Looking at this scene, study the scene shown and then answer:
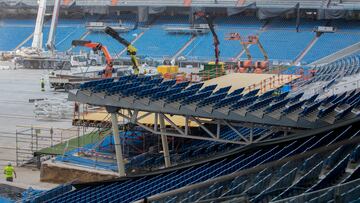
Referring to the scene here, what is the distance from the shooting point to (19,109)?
32.8 m

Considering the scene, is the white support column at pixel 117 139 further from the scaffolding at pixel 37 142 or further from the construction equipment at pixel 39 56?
the construction equipment at pixel 39 56

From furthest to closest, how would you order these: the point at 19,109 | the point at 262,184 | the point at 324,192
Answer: the point at 19,109, the point at 262,184, the point at 324,192

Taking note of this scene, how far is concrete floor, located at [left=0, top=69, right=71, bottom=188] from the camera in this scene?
21.3 metres

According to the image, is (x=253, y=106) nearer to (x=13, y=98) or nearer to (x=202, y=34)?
(x=13, y=98)

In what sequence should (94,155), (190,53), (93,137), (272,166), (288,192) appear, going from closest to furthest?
(288,192) → (272,166) → (94,155) → (93,137) → (190,53)

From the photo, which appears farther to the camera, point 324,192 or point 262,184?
point 262,184

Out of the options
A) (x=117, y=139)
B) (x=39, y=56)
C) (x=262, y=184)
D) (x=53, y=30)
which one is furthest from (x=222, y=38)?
(x=262, y=184)

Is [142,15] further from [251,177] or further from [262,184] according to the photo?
[262,184]

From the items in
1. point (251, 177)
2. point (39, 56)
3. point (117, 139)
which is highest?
point (251, 177)

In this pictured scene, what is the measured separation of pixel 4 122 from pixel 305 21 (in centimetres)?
3322

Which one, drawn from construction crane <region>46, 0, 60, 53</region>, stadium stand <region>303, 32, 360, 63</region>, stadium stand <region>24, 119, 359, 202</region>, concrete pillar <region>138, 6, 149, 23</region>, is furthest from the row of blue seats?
concrete pillar <region>138, 6, 149, 23</region>

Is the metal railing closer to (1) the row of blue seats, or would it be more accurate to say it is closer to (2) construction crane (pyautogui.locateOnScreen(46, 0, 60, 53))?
(1) the row of blue seats

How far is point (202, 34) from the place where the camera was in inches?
2242

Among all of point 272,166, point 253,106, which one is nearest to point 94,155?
point 253,106
